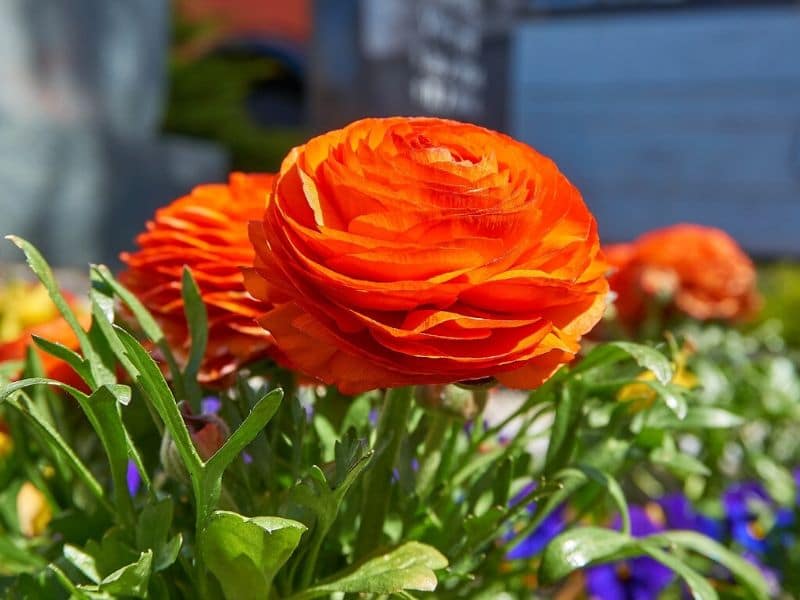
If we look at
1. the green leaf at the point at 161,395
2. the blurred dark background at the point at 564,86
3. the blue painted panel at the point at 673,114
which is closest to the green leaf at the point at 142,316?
the green leaf at the point at 161,395

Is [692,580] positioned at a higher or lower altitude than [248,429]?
lower

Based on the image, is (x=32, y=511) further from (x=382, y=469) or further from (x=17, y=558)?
(x=382, y=469)

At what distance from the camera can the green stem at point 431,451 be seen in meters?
0.50

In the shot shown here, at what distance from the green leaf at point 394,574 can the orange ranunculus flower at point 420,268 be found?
0.27 feet

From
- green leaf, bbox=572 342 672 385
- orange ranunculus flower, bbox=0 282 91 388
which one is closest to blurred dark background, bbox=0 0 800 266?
orange ranunculus flower, bbox=0 282 91 388

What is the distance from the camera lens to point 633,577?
84 cm

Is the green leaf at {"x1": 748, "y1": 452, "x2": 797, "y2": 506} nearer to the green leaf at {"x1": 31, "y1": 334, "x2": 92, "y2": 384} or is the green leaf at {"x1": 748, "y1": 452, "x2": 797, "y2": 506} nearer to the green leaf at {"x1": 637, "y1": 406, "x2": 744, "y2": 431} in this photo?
the green leaf at {"x1": 637, "y1": 406, "x2": 744, "y2": 431}

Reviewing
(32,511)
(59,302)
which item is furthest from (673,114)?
(59,302)

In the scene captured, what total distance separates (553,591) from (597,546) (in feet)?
1.64

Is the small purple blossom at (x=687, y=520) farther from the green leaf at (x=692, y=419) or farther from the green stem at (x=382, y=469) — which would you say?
the green stem at (x=382, y=469)

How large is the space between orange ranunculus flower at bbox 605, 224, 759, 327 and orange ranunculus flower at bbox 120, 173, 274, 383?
877 millimetres

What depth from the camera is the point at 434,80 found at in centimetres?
655

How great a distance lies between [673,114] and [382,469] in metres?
7.78

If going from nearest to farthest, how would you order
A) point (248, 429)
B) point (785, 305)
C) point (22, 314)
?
point (248, 429)
point (22, 314)
point (785, 305)
